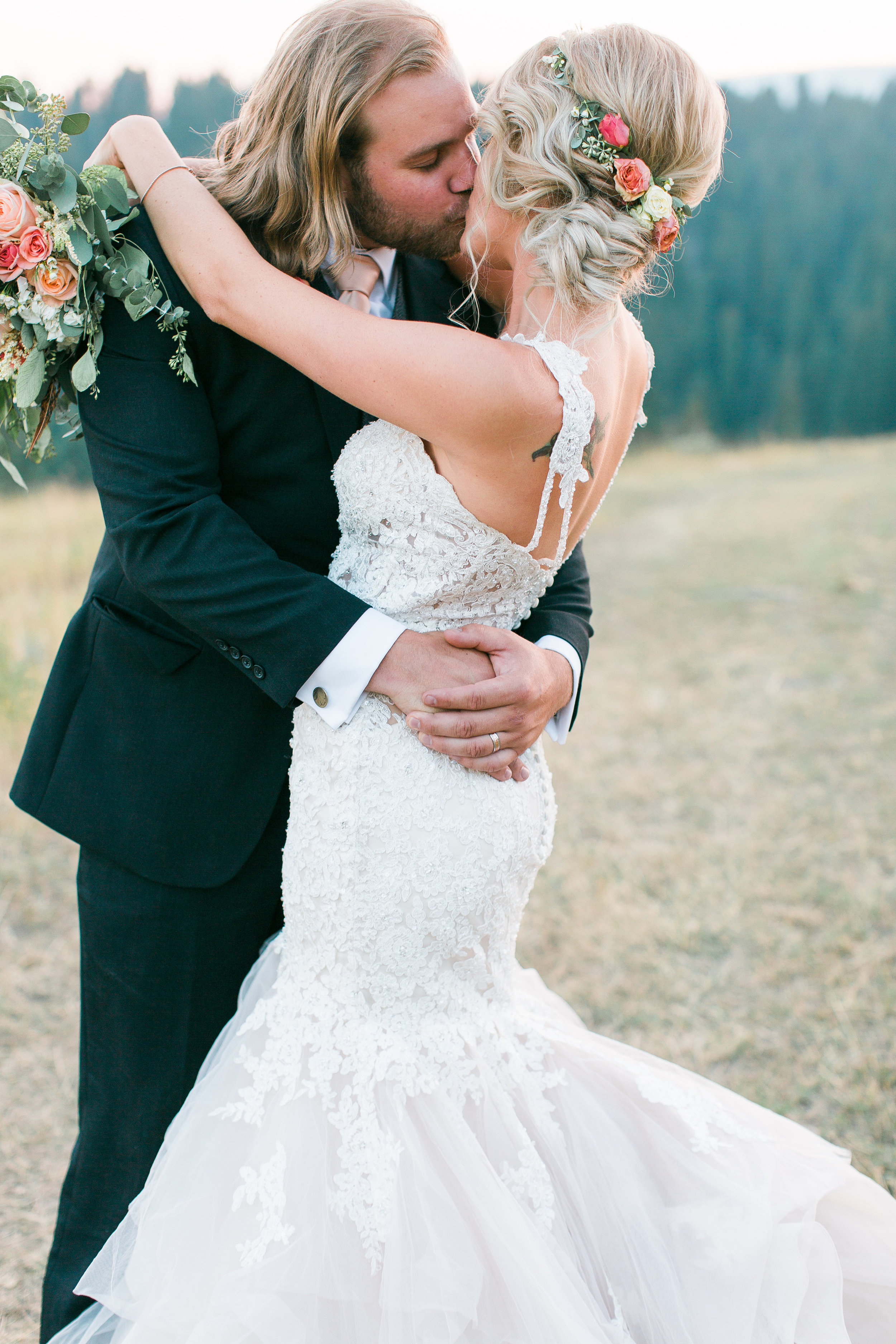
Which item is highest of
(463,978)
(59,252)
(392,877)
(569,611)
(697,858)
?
(59,252)

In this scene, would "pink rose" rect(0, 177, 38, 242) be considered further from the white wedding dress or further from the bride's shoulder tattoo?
the bride's shoulder tattoo

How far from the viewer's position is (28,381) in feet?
6.10

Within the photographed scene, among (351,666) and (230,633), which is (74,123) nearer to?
(230,633)

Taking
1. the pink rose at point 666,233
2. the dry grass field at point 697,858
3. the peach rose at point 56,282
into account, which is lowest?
the dry grass field at point 697,858

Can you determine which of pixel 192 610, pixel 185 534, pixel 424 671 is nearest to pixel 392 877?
pixel 424 671

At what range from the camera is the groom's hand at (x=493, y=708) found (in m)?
1.81

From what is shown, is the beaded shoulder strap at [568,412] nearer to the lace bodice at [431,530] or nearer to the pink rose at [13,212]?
the lace bodice at [431,530]

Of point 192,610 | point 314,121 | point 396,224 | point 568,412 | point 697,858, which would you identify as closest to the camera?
point 568,412

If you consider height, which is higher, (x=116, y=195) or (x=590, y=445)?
(x=116, y=195)

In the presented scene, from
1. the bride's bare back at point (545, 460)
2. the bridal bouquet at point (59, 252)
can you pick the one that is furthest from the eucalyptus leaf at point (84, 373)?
the bride's bare back at point (545, 460)

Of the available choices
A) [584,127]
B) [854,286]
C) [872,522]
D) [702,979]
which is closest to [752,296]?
[854,286]

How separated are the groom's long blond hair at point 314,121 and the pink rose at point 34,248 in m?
0.36

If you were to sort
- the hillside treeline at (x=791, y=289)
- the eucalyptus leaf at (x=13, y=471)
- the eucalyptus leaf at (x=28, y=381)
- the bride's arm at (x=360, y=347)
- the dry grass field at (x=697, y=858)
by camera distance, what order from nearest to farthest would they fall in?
the bride's arm at (x=360, y=347) → the eucalyptus leaf at (x=28, y=381) → the eucalyptus leaf at (x=13, y=471) → the dry grass field at (x=697, y=858) → the hillside treeline at (x=791, y=289)

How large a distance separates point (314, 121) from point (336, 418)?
0.54 metres
